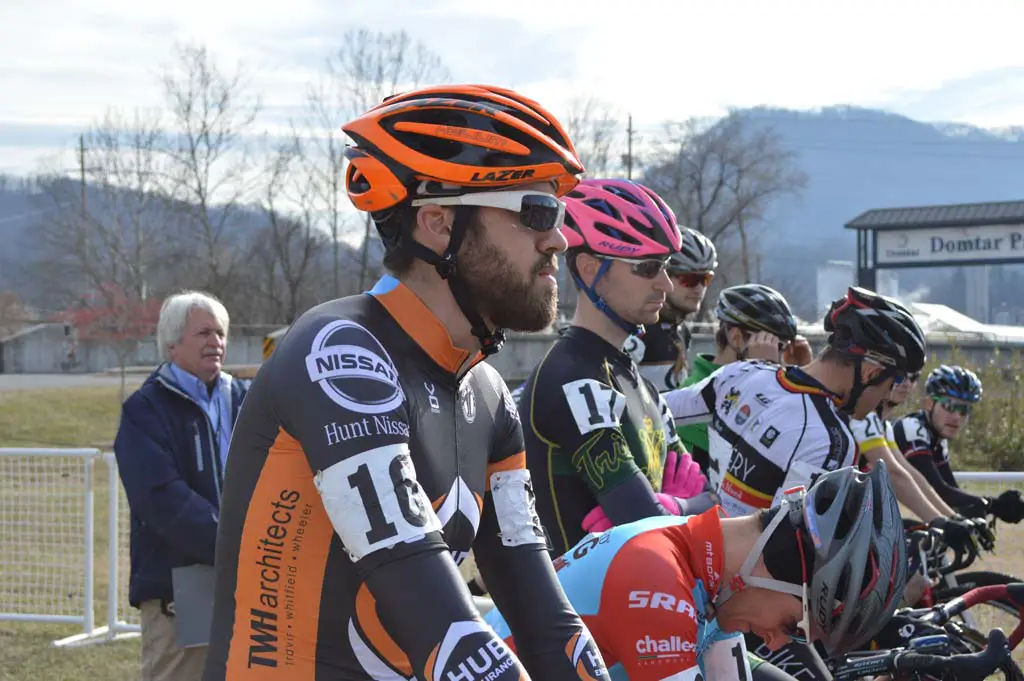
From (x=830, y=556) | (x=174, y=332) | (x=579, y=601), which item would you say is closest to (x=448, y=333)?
(x=579, y=601)

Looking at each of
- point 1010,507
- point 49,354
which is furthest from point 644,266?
point 49,354

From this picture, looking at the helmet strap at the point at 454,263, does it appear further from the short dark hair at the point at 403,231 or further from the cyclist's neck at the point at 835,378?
the cyclist's neck at the point at 835,378

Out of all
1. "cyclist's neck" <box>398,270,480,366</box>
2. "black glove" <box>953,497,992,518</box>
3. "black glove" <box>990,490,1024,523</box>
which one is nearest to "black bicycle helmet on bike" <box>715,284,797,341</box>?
"black glove" <box>990,490,1024,523</box>

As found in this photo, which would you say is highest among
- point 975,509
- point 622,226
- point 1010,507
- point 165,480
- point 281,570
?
point 622,226

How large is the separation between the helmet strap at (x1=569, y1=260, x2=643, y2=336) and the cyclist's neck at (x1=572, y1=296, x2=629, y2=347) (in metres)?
0.01

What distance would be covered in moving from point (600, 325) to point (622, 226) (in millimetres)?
387

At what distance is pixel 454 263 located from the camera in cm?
220

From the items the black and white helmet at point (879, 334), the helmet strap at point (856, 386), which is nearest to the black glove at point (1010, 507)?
the black and white helmet at point (879, 334)

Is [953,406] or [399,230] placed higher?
[399,230]

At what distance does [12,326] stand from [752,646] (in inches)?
3079

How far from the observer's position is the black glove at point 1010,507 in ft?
22.9

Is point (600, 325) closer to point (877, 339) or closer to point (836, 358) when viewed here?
point (836, 358)

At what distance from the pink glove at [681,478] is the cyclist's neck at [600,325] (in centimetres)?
52

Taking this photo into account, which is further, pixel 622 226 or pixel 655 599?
pixel 622 226
